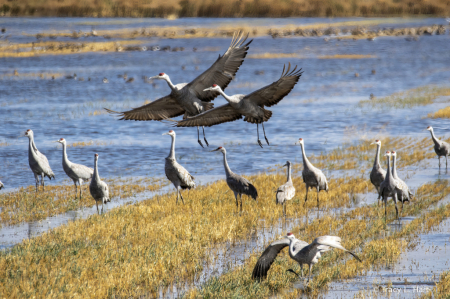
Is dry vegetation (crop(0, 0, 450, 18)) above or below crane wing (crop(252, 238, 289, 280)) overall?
above

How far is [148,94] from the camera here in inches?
1239

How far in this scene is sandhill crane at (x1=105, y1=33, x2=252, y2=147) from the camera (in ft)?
A: 31.2

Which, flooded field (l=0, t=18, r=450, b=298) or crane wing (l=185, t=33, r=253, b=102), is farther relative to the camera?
crane wing (l=185, t=33, r=253, b=102)

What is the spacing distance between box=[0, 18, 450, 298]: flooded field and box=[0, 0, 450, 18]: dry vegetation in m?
25.2

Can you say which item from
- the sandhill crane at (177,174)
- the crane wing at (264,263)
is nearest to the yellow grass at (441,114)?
the sandhill crane at (177,174)

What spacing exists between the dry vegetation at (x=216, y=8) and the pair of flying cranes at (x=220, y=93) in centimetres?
6129

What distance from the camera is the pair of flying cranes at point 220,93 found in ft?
30.4

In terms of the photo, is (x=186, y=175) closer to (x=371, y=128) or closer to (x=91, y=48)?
(x=371, y=128)

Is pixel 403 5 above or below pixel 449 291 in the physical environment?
above

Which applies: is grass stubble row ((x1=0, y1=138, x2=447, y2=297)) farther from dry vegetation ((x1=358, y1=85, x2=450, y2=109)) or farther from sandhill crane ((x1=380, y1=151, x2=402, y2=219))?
dry vegetation ((x1=358, y1=85, x2=450, y2=109))

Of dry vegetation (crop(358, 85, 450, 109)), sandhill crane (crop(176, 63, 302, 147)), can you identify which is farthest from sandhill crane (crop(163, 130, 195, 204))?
dry vegetation (crop(358, 85, 450, 109))

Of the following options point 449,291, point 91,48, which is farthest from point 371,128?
point 91,48

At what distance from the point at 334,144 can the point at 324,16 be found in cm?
6587

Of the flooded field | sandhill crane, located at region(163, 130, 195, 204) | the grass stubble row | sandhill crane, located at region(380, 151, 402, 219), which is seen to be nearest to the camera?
the grass stubble row
